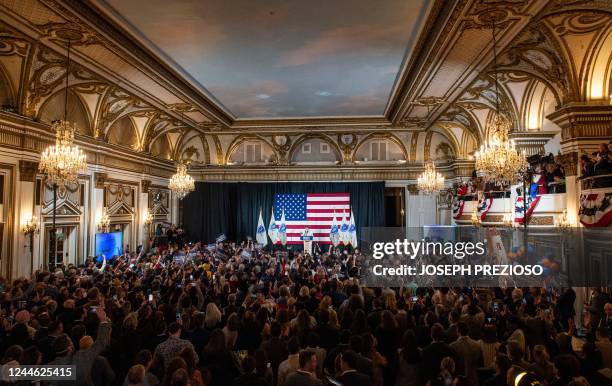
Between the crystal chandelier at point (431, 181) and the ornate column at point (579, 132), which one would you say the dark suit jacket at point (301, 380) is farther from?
the crystal chandelier at point (431, 181)

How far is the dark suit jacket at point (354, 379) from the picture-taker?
3.47 meters

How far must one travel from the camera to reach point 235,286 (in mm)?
8477

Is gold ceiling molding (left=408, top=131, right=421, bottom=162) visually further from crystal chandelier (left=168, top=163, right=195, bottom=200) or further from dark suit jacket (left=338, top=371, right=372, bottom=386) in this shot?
dark suit jacket (left=338, top=371, right=372, bottom=386)

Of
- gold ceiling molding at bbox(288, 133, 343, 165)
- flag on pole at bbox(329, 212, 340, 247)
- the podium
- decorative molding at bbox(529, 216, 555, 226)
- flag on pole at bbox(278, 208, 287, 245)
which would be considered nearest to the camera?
decorative molding at bbox(529, 216, 555, 226)

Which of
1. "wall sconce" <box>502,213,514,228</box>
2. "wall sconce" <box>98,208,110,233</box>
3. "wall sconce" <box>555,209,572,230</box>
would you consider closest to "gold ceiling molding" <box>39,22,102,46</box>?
"wall sconce" <box>98,208,110,233</box>

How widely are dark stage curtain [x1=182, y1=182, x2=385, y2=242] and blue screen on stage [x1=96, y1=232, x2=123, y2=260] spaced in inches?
241

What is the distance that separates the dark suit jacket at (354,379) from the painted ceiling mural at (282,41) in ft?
21.1

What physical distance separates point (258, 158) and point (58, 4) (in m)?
14.7

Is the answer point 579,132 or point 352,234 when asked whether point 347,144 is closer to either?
point 352,234

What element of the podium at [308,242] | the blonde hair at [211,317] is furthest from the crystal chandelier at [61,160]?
the podium at [308,242]

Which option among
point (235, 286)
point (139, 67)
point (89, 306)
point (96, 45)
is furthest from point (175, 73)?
point (89, 306)

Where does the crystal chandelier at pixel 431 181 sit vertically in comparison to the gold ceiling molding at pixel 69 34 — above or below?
below

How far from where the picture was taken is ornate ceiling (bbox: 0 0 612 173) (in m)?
7.67

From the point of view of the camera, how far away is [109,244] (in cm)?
1462
